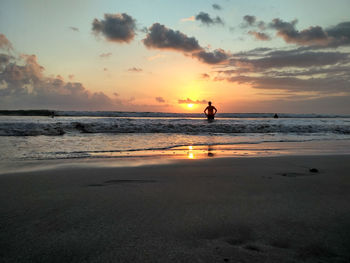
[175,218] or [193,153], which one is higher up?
[175,218]

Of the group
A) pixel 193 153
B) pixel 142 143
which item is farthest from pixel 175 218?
pixel 142 143

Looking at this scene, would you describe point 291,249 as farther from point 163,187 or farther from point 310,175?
point 310,175

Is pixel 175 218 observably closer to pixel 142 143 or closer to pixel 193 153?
pixel 193 153

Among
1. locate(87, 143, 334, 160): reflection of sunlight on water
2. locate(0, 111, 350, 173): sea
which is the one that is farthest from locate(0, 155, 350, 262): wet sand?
locate(87, 143, 334, 160): reflection of sunlight on water

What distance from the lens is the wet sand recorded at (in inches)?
57.1

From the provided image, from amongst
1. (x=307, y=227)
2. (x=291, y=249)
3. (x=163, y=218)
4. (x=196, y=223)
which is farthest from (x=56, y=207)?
(x=307, y=227)

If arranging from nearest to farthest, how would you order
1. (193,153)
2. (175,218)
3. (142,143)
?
(175,218), (193,153), (142,143)

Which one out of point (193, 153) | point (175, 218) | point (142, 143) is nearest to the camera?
point (175, 218)

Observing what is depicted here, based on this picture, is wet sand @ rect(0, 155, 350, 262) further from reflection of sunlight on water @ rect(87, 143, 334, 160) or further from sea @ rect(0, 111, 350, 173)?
reflection of sunlight on water @ rect(87, 143, 334, 160)

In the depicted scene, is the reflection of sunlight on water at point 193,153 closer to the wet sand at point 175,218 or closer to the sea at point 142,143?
the sea at point 142,143

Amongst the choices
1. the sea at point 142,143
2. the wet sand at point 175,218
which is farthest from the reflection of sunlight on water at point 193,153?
the wet sand at point 175,218

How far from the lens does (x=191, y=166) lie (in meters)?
4.24

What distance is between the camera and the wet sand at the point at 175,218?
4.76 feet

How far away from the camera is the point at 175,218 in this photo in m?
1.95
